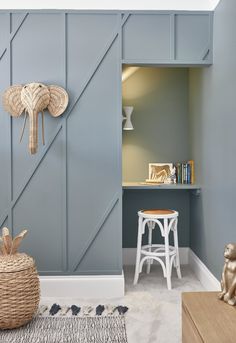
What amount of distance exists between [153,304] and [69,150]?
56.4 inches

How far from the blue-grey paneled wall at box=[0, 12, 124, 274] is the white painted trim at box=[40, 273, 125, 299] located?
8 cm

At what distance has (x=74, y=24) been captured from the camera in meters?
3.77

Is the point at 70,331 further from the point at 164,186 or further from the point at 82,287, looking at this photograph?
the point at 164,186

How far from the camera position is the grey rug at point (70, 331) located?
9.52 feet

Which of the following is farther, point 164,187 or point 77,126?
point 164,187

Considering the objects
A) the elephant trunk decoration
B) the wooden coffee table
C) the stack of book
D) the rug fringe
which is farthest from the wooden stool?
the wooden coffee table

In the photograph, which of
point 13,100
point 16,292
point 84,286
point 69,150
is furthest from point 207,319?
point 13,100

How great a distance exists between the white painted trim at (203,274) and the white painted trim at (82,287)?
2.37ft

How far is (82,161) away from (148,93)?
1.34 metres

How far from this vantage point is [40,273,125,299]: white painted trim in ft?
12.3
